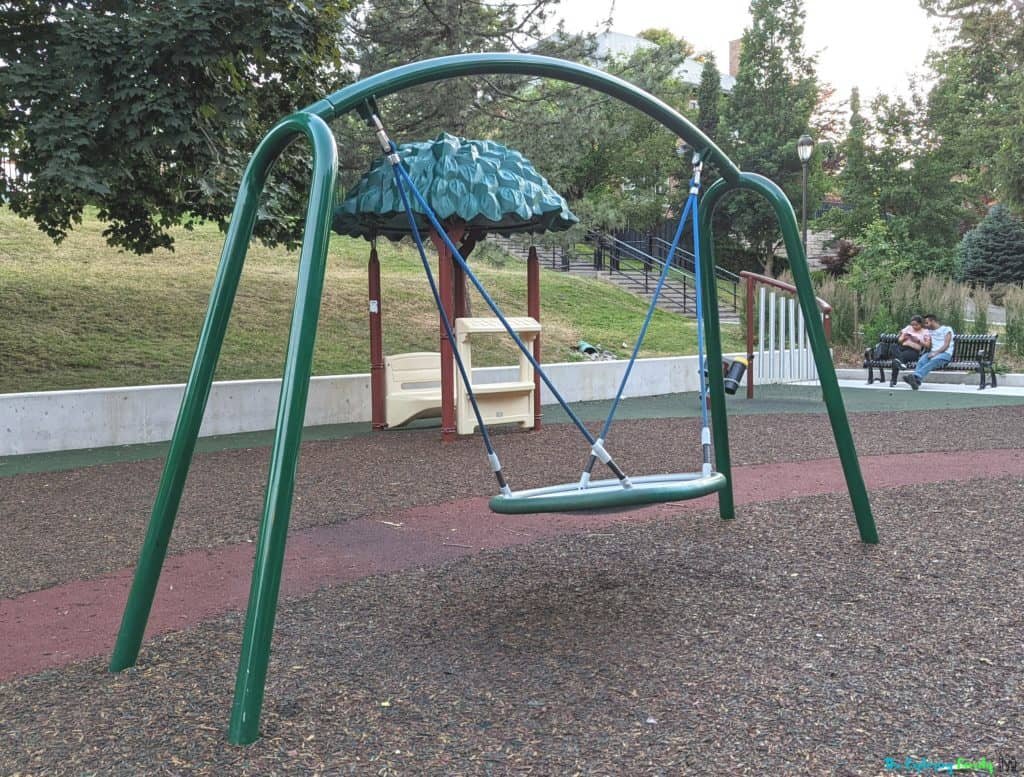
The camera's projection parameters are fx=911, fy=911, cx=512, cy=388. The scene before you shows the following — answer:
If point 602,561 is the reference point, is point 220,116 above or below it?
above

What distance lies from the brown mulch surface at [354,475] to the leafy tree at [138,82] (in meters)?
2.42

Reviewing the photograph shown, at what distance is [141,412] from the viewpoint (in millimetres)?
8812

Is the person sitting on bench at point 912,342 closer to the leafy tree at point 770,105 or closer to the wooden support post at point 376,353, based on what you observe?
the wooden support post at point 376,353

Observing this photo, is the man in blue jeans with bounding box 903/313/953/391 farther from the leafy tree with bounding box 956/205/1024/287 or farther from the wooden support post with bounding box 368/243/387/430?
the leafy tree with bounding box 956/205/1024/287

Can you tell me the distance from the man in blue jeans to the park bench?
0.18 metres

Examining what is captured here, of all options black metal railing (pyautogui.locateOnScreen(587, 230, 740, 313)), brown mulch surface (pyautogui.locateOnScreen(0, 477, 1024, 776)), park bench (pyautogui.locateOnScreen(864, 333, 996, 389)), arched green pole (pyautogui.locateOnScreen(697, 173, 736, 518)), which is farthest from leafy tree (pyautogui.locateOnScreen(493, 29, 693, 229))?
brown mulch surface (pyautogui.locateOnScreen(0, 477, 1024, 776))

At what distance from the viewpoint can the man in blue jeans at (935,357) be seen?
12.7m

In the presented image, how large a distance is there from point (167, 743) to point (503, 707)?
0.92m

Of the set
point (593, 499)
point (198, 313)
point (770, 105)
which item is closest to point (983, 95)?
point (770, 105)

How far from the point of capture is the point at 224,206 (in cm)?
943

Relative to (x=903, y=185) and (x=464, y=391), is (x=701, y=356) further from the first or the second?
(x=903, y=185)

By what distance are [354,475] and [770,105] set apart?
1285 inches

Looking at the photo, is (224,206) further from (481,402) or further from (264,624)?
(264,624)

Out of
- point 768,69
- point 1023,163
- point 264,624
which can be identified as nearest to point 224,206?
point 264,624
